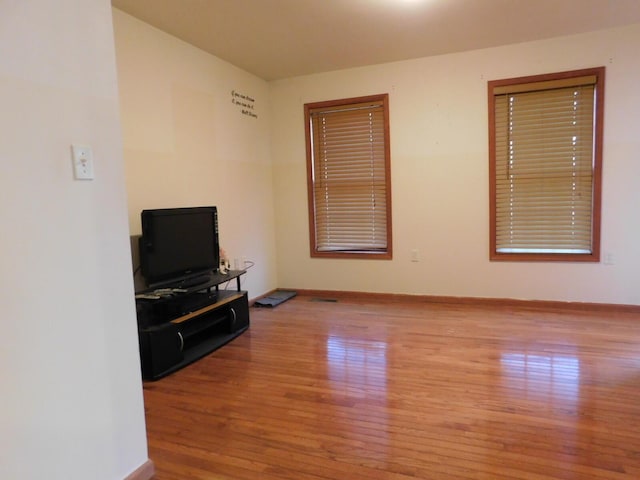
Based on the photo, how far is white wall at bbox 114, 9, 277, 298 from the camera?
3.35 metres

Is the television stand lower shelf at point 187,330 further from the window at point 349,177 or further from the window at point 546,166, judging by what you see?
the window at point 546,166

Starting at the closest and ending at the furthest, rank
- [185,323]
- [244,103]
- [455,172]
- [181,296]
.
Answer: [181,296] < [185,323] < [455,172] < [244,103]

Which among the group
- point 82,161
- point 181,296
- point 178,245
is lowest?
point 181,296

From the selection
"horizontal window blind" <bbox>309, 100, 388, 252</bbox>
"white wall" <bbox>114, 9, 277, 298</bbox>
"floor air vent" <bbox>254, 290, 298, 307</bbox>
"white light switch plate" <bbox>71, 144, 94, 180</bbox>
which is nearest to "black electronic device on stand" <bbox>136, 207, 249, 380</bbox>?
"white wall" <bbox>114, 9, 277, 298</bbox>

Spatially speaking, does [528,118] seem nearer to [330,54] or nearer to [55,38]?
[330,54]

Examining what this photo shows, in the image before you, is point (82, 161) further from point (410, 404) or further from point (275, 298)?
point (275, 298)

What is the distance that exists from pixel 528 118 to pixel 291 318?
3138 millimetres

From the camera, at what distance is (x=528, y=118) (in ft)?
14.3

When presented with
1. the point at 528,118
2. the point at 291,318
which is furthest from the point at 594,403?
the point at 528,118

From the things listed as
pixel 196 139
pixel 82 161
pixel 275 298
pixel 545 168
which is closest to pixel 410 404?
pixel 82 161

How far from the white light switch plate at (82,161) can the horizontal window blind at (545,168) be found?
3.96 meters

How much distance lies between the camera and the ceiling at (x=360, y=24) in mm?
3254

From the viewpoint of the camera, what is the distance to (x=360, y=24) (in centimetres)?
364

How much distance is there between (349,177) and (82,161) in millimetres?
3720
